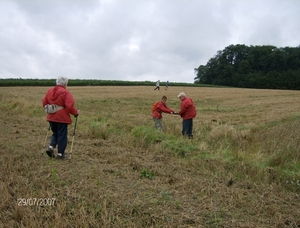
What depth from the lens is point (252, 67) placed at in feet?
326

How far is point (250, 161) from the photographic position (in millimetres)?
6289

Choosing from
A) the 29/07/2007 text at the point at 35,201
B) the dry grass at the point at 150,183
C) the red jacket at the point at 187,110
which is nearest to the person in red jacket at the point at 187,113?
the red jacket at the point at 187,110

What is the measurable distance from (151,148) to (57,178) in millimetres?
3033

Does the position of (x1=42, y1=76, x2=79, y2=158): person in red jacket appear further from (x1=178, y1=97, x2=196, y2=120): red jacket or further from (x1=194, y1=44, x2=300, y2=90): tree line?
(x1=194, y1=44, x2=300, y2=90): tree line

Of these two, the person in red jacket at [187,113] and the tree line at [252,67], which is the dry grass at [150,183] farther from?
the tree line at [252,67]

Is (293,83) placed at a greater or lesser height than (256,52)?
lesser

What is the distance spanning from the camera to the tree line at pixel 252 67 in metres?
83.0

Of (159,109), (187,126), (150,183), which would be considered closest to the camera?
(150,183)

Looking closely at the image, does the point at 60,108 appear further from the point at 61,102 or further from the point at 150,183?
the point at 150,183

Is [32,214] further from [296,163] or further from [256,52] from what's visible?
[256,52]

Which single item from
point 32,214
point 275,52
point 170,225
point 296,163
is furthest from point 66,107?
point 275,52

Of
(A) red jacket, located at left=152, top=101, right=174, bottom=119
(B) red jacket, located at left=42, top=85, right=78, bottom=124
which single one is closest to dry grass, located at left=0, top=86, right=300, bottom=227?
(B) red jacket, located at left=42, top=85, right=78, bottom=124

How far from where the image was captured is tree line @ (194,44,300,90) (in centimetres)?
8300

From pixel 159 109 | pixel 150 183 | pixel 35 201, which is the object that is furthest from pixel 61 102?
pixel 159 109
